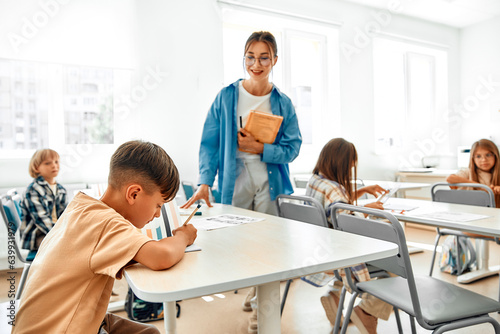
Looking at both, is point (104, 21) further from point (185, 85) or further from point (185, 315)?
point (185, 315)

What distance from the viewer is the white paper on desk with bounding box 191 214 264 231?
1.34 metres

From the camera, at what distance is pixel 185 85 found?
3.85 m

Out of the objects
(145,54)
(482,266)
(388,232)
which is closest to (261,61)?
(388,232)

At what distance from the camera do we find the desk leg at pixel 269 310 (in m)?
0.96

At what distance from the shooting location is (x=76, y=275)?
78cm

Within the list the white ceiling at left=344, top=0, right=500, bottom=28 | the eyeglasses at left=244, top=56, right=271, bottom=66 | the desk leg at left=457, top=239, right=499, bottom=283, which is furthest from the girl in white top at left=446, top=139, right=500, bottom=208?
the white ceiling at left=344, top=0, right=500, bottom=28

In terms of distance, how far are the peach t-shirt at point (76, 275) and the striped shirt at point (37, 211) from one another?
1.60m

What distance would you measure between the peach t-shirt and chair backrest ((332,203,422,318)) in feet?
2.60

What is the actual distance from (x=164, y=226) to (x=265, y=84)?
103 cm

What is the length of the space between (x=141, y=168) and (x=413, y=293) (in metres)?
0.90

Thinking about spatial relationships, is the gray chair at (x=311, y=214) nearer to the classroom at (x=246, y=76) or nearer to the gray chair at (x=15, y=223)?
the classroom at (x=246, y=76)

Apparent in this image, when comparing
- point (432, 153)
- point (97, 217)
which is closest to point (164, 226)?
point (97, 217)

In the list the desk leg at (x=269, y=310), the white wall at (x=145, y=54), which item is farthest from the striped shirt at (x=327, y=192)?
the white wall at (x=145, y=54)

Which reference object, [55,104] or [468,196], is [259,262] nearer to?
[468,196]
